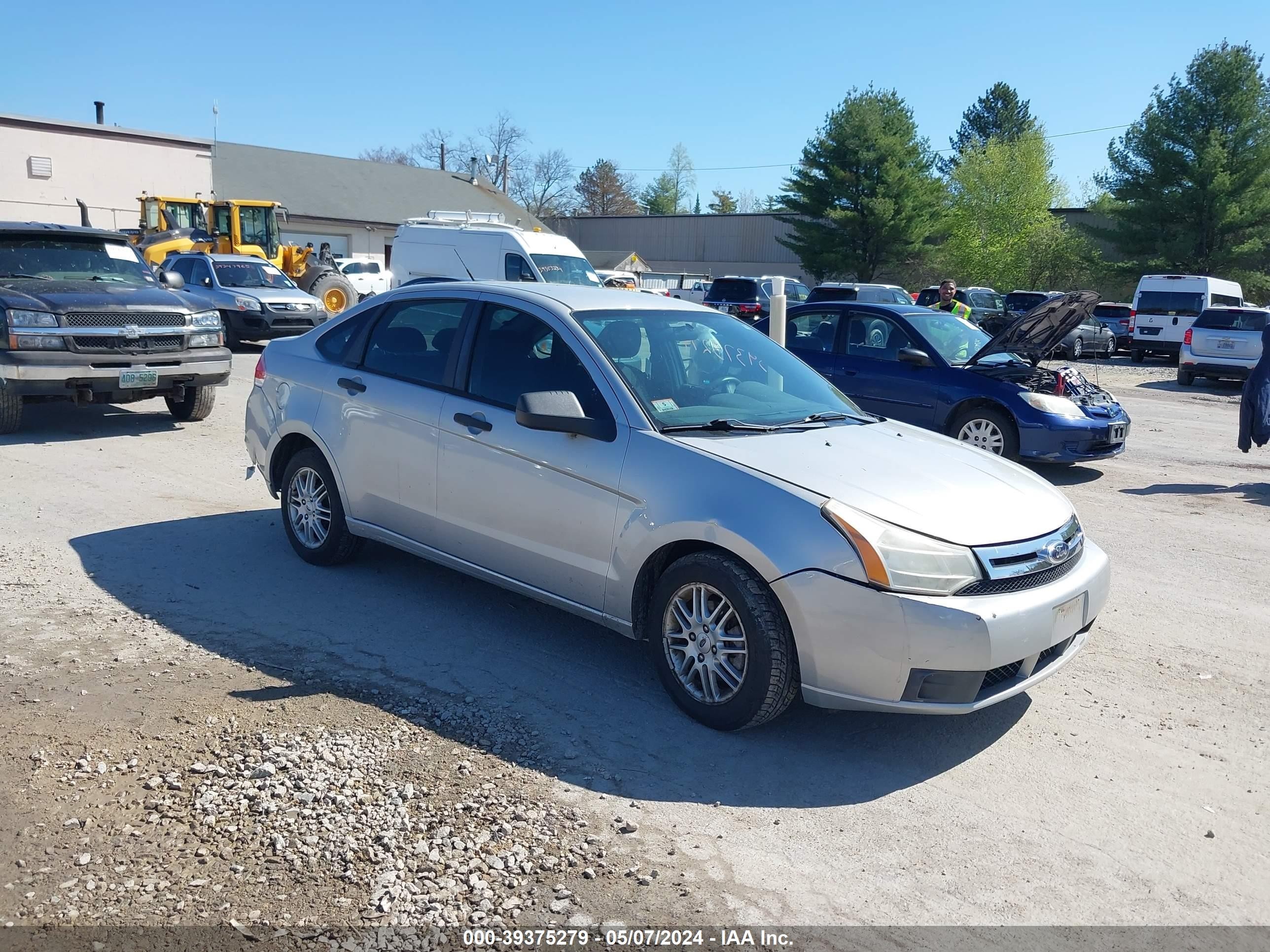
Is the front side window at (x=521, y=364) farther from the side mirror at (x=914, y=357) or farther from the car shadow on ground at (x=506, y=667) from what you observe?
the side mirror at (x=914, y=357)

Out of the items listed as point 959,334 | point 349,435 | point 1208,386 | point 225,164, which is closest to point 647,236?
point 225,164

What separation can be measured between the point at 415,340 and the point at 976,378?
6.54 meters

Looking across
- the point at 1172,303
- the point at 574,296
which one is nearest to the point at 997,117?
the point at 1172,303

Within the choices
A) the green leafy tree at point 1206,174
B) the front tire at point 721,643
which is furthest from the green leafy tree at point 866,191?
the front tire at point 721,643

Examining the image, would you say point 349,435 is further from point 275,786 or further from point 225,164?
point 225,164

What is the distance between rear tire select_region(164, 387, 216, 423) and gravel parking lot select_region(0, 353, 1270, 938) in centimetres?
524

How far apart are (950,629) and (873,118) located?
160 ft

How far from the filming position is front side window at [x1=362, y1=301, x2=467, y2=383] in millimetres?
5648

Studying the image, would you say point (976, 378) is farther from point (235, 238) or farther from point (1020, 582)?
point (235, 238)

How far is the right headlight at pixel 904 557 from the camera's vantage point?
395 cm

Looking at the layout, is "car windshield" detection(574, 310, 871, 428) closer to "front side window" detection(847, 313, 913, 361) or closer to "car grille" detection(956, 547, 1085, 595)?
"car grille" detection(956, 547, 1085, 595)

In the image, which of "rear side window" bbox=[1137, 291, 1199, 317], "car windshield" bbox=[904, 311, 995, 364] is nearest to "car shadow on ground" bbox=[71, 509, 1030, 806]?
"car windshield" bbox=[904, 311, 995, 364]

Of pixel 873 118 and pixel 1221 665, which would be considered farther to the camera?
pixel 873 118

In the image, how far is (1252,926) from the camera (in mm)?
3254
